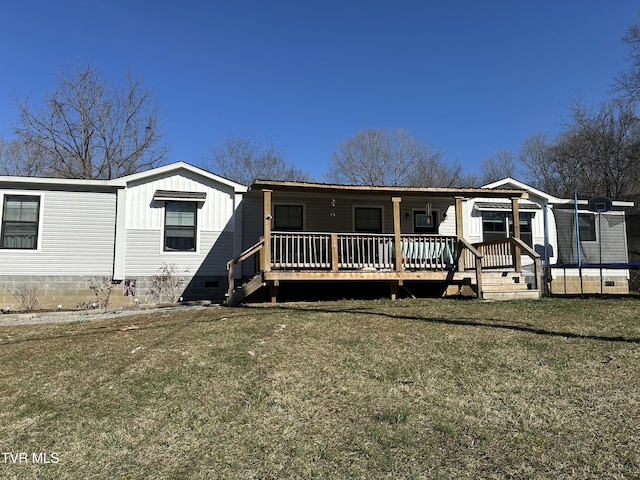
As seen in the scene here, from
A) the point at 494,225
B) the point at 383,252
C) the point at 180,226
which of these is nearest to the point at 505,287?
the point at 383,252

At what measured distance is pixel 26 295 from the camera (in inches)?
458

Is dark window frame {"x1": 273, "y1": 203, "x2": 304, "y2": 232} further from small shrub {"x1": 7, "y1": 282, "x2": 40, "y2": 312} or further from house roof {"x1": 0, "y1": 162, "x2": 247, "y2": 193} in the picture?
small shrub {"x1": 7, "y1": 282, "x2": 40, "y2": 312}

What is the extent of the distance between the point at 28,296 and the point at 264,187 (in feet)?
22.8

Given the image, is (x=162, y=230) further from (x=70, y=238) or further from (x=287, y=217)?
(x=287, y=217)

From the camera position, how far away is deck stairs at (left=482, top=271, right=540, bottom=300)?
10297 millimetres

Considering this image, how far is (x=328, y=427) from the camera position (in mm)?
3588

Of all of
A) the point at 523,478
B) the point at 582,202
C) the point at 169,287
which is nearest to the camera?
the point at 523,478

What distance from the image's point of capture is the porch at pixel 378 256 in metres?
10.5

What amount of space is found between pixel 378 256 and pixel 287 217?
3436 mm

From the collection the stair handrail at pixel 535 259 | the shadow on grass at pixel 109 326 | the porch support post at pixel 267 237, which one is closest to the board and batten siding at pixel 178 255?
the porch support post at pixel 267 237

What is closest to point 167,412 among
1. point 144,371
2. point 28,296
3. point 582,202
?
point 144,371

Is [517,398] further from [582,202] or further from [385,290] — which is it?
[582,202]

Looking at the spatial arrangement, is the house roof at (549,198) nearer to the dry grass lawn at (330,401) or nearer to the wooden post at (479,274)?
the wooden post at (479,274)

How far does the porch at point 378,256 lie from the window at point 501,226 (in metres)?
3.02
